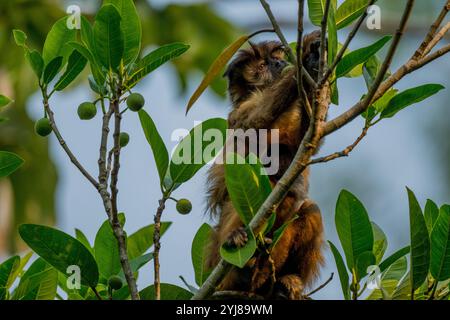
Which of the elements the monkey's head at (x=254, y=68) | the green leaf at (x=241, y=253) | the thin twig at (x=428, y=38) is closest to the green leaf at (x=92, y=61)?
the green leaf at (x=241, y=253)

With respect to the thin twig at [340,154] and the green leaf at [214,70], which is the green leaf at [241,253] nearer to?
the thin twig at [340,154]

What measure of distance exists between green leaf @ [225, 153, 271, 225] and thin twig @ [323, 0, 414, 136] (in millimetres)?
381

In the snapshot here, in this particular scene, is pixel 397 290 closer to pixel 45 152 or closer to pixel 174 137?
pixel 174 137

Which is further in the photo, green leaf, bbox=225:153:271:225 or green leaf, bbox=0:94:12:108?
green leaf, bbox=0:94:12:108

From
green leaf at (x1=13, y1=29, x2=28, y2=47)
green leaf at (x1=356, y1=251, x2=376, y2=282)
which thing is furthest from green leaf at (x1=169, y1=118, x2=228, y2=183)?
green leaf at (x1=13, y1=29, x2=28, y2=47)

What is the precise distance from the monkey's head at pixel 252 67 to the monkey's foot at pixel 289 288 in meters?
1.71

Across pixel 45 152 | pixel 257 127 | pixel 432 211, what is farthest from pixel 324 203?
pixel 432 211

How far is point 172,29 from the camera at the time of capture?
33.8 feet

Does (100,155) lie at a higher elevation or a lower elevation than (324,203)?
lower

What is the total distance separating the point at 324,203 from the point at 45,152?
9.52 m

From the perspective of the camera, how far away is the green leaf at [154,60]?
359 centimetres

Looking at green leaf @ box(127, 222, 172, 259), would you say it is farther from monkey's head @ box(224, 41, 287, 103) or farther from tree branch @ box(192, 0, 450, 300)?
monkey's head @ box(224, 41, 287, 103)

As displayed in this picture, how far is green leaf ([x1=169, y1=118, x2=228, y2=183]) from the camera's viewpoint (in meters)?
3.58
